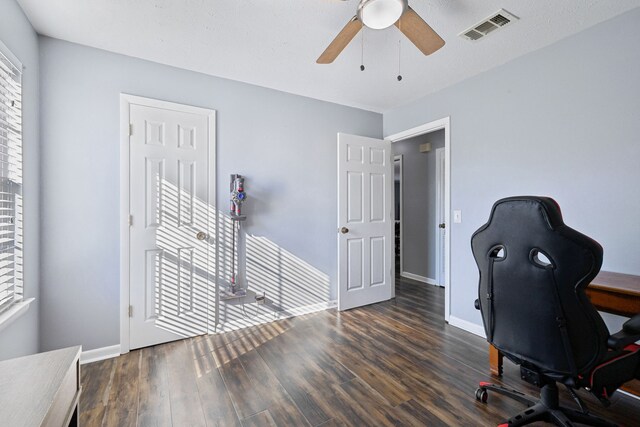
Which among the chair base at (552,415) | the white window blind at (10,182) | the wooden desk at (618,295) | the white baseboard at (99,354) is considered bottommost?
the white baseboard at (99,354)

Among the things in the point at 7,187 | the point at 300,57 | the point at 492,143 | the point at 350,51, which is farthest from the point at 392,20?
the point at 7,187

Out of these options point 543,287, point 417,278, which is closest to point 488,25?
point 543,287

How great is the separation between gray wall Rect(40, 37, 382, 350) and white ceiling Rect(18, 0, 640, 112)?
0.55 feet

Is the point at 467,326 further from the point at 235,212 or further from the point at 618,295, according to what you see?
the point at 235,212

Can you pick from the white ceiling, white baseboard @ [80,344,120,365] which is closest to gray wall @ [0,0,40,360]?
the white ceiling

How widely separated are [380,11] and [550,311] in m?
1.72

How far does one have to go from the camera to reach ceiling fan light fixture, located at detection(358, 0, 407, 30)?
4.93 ft

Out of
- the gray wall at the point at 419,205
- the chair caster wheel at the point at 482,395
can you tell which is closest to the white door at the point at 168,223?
the chair caster wheel at the point at 482,395

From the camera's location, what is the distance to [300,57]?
2.46m

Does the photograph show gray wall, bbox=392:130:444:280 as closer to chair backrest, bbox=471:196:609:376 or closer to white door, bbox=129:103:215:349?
white door, bbox=129:103:215:349

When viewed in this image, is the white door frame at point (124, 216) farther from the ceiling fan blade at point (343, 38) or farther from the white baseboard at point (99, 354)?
the ceiling fan blade at point (343, 38)

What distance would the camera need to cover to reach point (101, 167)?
2307mm

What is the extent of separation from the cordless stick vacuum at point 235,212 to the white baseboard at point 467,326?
219 centimetres

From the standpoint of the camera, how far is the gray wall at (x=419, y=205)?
457cm
